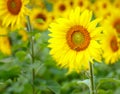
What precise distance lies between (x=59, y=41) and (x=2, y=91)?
1523 millimetres

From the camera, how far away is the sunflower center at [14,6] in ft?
12.1

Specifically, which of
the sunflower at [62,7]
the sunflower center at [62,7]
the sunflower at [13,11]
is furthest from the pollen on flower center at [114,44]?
the sunflower center at [62,7]

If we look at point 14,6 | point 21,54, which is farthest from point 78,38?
point 21,54

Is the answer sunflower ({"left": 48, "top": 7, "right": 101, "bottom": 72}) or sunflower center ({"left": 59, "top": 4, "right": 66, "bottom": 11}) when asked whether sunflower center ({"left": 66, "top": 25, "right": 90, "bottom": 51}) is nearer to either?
sunflower ({"left": 48, "top": 7, "right": 101, "bottom": 72})

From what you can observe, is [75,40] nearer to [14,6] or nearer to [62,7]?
[14,6]

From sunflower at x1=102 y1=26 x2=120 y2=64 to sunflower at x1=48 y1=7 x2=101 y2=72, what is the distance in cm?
94

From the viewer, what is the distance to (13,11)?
3.75m

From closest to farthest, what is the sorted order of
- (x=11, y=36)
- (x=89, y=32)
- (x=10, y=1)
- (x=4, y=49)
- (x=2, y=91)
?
(x=89, y=32) → (x=10, y=1) → (x=2, y=91) → (x=4, y=49) → (x=11, y=36)

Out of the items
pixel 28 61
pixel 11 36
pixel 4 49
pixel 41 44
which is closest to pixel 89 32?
pixel 41 44

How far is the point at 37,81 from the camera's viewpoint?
156 inches

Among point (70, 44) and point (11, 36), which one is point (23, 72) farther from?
point (11, 36)

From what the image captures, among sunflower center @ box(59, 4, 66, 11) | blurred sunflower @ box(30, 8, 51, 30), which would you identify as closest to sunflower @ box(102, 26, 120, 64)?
blurred sunflower @ box(30, 8, 51, 30)

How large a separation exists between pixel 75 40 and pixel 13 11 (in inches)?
26.4

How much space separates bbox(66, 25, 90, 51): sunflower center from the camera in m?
3.17
